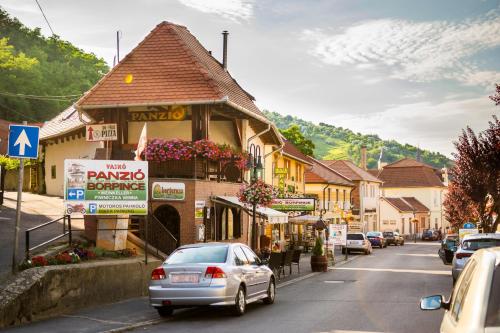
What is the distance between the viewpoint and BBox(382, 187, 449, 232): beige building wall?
11112cm

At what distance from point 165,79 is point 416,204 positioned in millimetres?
85950

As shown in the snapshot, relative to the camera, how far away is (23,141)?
40.9 feet

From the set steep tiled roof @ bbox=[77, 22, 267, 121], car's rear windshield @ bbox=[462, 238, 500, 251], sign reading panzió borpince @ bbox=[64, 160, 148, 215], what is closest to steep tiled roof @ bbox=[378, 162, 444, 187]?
steep tiled roof @ bbox=[77, 22, 267, 121]

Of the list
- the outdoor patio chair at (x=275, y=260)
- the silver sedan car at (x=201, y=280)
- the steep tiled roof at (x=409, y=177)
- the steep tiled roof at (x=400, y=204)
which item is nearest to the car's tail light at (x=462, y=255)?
the outdoor patio chair at (x=275, y=260)

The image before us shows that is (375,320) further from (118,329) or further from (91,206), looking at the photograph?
(91,206)

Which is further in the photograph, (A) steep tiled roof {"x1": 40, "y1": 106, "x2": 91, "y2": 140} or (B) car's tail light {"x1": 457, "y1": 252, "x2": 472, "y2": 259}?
(A) steep tiled roof {"x1": 40, "y1": 106, "x2": 91, "y2": 140}

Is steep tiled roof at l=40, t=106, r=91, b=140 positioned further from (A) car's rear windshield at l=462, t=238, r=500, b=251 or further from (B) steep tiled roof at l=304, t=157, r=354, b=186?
(B) steep tiled roof at l=304, t=157, r=354, b=186

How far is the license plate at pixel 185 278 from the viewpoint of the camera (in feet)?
43.4

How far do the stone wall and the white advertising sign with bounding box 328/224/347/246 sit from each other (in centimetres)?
2156

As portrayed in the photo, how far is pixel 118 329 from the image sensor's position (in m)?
11.7

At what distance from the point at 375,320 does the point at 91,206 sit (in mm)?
7931

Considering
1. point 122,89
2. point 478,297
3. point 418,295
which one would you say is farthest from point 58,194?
point 478,297

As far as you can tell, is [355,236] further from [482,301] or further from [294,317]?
[482,301]

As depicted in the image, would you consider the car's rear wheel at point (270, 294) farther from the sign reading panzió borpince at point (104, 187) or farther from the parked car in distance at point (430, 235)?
the parked car in distance at point (430, 235)
